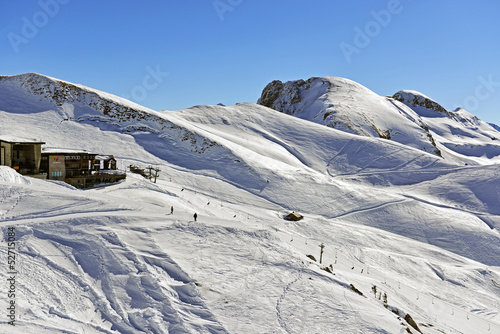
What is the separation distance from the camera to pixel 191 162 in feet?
223

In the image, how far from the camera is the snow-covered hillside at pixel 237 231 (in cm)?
1620

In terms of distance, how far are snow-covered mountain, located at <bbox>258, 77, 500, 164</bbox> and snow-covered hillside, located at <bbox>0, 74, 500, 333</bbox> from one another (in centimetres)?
2882

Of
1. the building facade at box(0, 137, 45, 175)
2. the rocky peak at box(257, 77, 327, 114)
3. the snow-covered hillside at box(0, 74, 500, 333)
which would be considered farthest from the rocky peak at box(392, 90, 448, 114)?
the building facade at box(0, 137, 45, 175)

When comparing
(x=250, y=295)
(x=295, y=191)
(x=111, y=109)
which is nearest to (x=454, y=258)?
(x=295, y=191)

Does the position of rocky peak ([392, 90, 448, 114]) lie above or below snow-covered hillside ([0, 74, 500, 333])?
above

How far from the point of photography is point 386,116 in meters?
142

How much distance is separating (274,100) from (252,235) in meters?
159

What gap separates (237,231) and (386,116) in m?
134

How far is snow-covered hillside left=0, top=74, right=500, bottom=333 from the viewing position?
16203 mm

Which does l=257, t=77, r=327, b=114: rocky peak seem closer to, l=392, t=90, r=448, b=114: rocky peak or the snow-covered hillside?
l=392, t=90, r=448, b=114: rocky peak

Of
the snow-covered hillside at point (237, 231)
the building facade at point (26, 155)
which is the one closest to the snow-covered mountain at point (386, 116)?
the snow-covered hillside at point (237, 231)

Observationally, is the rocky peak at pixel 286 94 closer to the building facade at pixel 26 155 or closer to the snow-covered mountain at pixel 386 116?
the snow-covered mountain at pixel 386 116

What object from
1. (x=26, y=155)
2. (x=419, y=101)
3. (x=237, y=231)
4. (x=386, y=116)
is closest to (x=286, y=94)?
(x=386, y=116)

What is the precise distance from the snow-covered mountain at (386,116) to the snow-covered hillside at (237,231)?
28.8m
